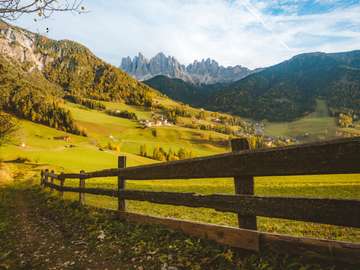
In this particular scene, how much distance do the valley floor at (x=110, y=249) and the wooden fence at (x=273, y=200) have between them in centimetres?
22

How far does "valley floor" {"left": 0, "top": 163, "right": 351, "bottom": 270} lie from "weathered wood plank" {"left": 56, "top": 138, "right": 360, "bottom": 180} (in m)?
1.37

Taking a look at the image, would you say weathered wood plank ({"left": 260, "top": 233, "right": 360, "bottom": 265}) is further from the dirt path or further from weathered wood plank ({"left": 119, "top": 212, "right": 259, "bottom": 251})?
the dirt path

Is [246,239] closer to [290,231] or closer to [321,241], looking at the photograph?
[321,241]

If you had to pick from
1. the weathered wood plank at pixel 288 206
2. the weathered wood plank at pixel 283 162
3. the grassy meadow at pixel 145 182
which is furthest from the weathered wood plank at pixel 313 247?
the grassy meadow at pixel 145 182

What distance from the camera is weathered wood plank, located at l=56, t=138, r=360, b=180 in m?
3.86

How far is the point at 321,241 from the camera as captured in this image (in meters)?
4.13

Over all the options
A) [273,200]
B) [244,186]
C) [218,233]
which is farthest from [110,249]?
[273,200]

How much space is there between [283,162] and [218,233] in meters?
2.14

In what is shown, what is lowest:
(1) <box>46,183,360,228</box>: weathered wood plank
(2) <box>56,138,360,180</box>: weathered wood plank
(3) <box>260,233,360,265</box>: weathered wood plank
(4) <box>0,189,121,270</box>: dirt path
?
(4) <box>0,189,121,270</box>: dirt path

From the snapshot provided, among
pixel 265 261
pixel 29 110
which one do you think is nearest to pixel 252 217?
pixel 265 261

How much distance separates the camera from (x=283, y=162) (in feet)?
15.0

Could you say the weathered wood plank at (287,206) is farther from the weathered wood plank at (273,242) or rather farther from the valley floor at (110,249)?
the valley floor at (110,249)

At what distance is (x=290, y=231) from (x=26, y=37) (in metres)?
9.85

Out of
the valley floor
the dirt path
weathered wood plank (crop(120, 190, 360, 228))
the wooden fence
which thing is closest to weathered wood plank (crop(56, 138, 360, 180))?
the wooden fence
